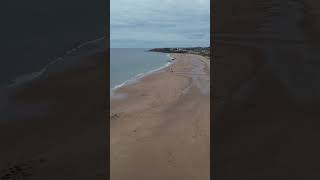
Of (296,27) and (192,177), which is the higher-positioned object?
(296,27)

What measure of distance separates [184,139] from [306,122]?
1628mm

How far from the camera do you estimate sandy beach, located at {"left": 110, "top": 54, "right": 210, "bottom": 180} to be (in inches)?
192
